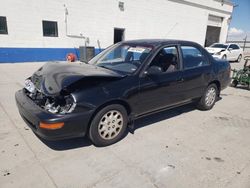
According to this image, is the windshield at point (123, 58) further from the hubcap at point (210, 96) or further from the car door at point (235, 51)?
the car door at point (235, 51)

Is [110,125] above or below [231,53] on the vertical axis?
below

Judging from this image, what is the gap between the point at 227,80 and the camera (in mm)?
5531

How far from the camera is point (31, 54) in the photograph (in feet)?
39.7

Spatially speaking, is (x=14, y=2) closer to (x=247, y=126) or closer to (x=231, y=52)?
(x=247, y=126)

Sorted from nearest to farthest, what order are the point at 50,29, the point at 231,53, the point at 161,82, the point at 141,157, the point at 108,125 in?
the point at 141,157
the point at 108,125
the point at 161,82
the point at 50,29
the point at 231,53

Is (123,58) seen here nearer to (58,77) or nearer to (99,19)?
(58,77)

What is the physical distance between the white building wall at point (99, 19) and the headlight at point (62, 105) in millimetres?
10251

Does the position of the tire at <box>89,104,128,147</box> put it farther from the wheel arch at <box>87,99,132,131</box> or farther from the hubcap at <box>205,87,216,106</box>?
the hubcap at <box>205,87,216,106</box>

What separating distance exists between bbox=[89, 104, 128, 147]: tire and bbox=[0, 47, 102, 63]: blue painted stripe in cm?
1031

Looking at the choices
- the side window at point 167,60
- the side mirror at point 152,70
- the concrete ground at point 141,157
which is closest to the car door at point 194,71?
the side window at point 167,60

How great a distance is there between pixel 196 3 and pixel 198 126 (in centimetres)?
1962

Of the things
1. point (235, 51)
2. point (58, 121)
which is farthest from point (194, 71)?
point (235, 51)

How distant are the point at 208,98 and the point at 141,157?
2708mm

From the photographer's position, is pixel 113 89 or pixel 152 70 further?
pixel 152 70
